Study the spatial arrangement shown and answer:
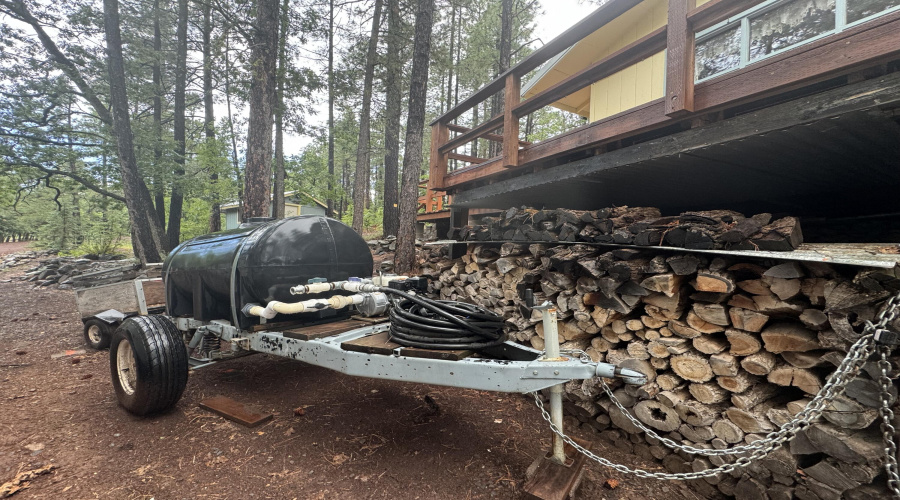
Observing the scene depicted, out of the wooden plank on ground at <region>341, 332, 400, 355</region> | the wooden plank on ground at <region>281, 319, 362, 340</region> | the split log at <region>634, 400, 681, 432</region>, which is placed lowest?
the split log at <region>634, 400, 681, 432</region>

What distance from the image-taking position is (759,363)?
2.24 meters

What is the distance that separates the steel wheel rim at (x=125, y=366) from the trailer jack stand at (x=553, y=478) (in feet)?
11.8

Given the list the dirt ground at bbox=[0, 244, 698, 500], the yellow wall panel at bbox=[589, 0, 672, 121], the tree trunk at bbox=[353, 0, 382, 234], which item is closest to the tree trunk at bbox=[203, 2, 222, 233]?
the tree trunk at bbox=[353, 0, 382, 234]

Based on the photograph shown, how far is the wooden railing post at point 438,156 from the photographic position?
19.9 feet

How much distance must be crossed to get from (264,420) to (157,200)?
505 inches

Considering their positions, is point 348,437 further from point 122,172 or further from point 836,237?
point 122,172

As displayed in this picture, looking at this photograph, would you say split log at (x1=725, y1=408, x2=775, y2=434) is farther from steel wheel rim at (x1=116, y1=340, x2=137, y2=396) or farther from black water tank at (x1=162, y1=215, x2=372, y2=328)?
steel wheel rim at (x1=116, y1=340, x2=137, y2=396)

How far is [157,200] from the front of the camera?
489 inches

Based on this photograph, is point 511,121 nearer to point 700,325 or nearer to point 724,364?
point 700,325

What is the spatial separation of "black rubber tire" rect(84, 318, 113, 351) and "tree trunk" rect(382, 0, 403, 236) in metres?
7.10

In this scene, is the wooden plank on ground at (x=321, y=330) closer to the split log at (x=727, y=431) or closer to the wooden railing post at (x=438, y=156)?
the split log at (x=727, y=431)

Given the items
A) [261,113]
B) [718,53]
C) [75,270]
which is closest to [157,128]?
[75,270]

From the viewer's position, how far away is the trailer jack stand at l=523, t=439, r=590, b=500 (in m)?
1.97

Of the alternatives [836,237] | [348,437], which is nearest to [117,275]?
[348,437]
